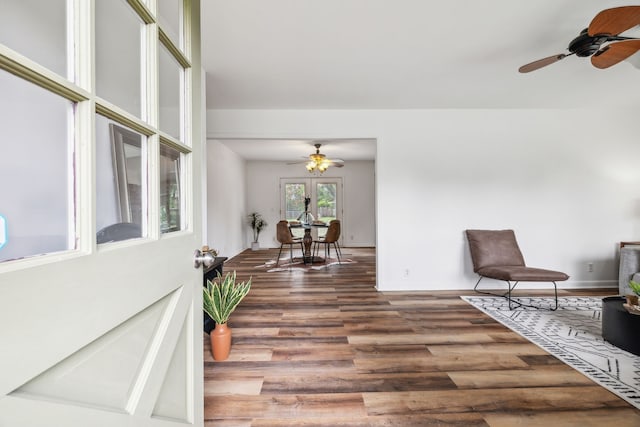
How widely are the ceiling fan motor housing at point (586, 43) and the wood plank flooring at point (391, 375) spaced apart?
2.28m

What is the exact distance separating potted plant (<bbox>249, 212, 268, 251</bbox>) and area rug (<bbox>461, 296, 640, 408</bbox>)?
577 centimetres

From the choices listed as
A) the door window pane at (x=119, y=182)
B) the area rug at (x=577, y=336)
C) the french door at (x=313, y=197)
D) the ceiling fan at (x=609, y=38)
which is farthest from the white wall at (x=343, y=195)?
the door window pane at (x=119, y=182)

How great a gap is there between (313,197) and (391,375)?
6820 mm

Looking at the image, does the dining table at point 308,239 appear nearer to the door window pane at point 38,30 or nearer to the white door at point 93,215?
the white door at point 93,215

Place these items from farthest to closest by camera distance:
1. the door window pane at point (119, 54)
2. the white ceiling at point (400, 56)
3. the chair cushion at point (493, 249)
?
1. the chair cushion at point (493, 249)
2. the white ceiling at point (400, 56)
3. the door window pane at point (119, 54)

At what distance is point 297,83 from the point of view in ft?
10.2

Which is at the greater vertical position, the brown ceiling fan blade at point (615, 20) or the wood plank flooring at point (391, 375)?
the brown ceiling fan blade at point (615, 20)

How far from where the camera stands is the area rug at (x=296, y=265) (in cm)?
533

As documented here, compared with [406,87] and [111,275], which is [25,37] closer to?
[111,275]

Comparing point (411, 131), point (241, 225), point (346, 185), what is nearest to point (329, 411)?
point (411, 131)

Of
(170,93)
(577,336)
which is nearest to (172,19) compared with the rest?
(170,93)

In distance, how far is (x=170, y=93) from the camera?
90 cm

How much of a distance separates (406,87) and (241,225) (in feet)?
18.4

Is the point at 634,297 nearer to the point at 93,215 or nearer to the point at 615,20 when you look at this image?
the point at 615,20
